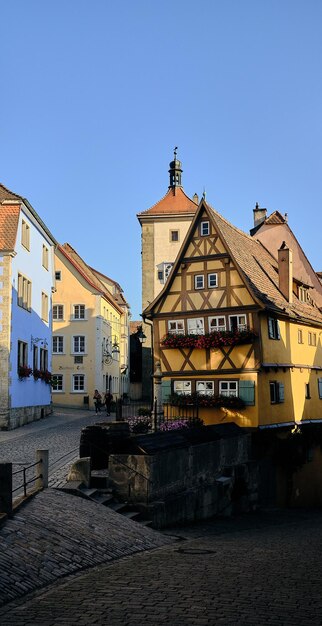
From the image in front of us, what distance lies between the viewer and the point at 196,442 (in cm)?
1981

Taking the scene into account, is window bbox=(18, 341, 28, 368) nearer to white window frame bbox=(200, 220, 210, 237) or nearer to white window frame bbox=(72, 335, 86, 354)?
white window frame bbox=(200, 220, 210, 237)

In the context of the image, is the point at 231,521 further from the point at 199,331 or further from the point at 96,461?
the point at 199,331

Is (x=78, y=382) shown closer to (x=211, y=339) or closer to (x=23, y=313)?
(x=23, y=313)

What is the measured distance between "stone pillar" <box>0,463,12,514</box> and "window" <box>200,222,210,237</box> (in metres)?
20.5

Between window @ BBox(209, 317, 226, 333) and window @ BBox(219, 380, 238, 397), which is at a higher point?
window @ BBox(209, 317, 226, 333)

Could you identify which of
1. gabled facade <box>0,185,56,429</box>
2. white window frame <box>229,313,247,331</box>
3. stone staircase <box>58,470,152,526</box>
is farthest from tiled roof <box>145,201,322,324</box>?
stone staircase <box>58,470,152,526</box>

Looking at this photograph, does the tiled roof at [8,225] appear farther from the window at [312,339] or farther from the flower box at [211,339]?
the window at [312,339]

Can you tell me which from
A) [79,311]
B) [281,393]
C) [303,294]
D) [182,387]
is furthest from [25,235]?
[79,311]

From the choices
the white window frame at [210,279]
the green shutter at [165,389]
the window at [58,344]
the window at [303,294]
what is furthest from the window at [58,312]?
the white window frame at [210,279]

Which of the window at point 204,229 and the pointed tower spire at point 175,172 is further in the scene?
the pointed tower spire at point 175,172

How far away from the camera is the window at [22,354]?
3151 cm

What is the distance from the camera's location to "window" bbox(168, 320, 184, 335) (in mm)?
30672

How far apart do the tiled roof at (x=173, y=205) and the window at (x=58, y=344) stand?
12800mm

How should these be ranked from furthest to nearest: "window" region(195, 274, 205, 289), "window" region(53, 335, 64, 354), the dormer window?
the dormer window
"window" region(53, 335, 64, 354)
"window" region(195, 274, 205, 289)
